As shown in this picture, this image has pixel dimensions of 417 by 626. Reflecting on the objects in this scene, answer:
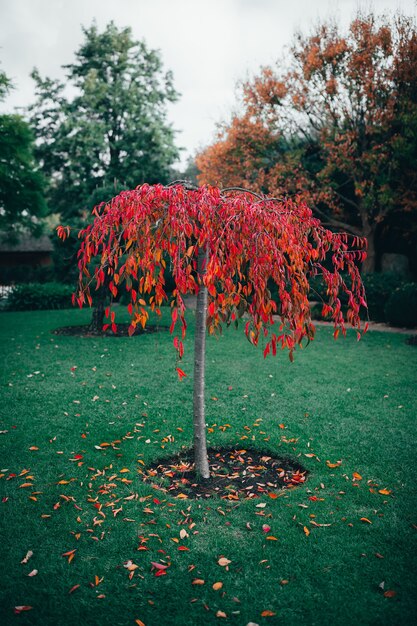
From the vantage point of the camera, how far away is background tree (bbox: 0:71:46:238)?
1791cm

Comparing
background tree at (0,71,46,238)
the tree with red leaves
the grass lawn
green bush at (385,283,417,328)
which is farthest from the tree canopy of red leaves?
background tree at (0,71,46,238)

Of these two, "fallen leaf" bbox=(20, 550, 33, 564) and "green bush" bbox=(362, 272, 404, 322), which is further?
"green bush" bbox=(362, 272, 404, 322)

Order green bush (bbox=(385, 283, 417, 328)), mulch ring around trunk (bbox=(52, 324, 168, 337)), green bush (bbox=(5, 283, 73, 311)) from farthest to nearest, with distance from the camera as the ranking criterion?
green bush (bbox=(5, 283, 73, 311)) → green bush (bbox=(385, 283, 417, 328)) → mulch ring around trunk (bbox=(52, 324, 168, 337))

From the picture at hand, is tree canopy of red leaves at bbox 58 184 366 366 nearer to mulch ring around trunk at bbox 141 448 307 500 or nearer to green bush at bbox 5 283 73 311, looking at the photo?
mulch ring around trunk at bbox 141 448 307 500

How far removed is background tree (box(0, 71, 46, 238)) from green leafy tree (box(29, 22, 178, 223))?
1585mm

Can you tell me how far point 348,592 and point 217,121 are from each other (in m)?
16.2

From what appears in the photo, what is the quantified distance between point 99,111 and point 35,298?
9143mm

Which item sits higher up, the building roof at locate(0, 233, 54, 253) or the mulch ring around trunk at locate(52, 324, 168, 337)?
the building roof at locate(0, 233, 54, 253)

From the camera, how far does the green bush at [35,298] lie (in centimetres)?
1691

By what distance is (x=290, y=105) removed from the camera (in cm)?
1433

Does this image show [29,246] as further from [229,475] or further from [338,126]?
[229,475]

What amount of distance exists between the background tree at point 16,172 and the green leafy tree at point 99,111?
159 centimetres

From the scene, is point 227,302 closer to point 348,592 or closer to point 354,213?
point 348,592

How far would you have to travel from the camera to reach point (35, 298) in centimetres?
1700
